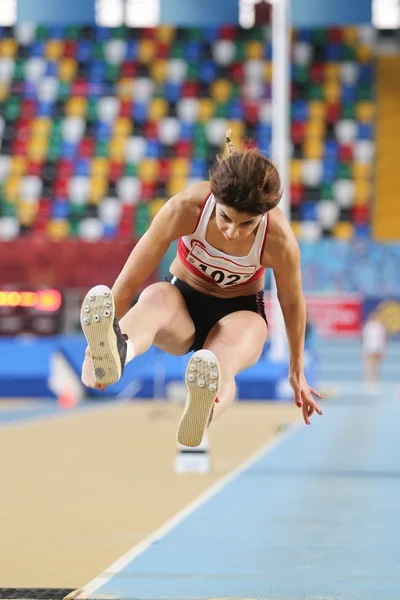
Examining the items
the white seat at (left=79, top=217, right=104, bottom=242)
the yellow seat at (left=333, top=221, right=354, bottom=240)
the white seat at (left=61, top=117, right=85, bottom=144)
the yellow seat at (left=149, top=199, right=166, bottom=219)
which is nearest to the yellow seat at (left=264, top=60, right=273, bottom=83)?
the yellow seat at (left=149, top=199, right=166, bottom=219)

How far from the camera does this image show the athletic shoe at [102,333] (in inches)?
145

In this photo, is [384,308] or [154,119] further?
[154,119]

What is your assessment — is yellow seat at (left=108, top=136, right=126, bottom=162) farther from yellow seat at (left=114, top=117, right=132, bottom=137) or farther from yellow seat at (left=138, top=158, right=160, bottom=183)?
yellow seat at (left=138, top=158, right=160, bottom=183)

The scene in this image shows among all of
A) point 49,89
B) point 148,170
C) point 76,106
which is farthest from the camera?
point 49,89

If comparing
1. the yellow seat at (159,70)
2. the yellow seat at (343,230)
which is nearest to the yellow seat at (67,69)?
the yellow seat at (159,70)

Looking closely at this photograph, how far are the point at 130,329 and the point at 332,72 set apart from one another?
21207 mm

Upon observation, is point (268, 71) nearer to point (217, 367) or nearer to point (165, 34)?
point (165, 34)

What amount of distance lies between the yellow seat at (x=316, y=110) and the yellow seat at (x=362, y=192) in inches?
70.9

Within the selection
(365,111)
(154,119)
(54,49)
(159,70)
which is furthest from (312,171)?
(54,49)

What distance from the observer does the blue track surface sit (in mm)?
4262

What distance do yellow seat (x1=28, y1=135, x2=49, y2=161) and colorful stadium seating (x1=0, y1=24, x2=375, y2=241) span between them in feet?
0.10

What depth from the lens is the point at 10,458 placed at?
9.23 meters

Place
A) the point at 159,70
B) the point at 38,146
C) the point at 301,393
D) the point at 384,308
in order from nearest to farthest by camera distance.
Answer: the point at 301,393 → the point at 384,308 → the point at 159,70 → the point at 38,146

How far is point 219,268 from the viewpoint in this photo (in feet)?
14.1
